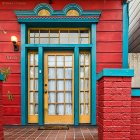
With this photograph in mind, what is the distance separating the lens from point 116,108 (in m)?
3.64

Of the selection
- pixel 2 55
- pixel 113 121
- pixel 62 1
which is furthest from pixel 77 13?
pixel 113 121

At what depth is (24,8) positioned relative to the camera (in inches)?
277

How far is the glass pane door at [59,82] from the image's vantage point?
7.12 m

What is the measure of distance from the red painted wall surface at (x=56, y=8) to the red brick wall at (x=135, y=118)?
323cm

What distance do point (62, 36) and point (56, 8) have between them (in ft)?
2.54

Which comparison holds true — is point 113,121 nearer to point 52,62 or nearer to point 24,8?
point 52,62

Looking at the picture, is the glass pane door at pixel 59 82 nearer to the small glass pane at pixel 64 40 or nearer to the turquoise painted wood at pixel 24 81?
the small glass pane at pixel 64 40

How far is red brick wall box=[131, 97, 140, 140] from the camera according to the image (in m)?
3.73

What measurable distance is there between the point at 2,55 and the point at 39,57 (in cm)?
100

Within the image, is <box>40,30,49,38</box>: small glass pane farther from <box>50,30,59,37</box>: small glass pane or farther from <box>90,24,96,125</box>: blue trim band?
<box>90,24,96,125</box>: blue trim band

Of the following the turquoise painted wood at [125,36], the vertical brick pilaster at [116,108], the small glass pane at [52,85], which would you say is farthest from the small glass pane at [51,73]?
the vertical brick pilaster at [116,108]

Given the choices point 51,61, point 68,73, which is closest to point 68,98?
point 68,73

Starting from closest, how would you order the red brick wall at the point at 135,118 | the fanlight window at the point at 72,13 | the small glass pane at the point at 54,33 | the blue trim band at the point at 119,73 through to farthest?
the blue trim band at the point at 119,73
the red brick wall at the point at 135,118
the fanlight window at the point at 72,13
the small glass pane at the point at 54,33

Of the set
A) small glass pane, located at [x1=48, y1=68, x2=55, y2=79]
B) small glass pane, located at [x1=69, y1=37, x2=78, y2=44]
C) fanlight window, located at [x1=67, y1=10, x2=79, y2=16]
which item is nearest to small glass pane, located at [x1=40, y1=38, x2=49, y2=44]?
small glass pane, located at [x1=69, y1=37, x2=78, y2=44]
